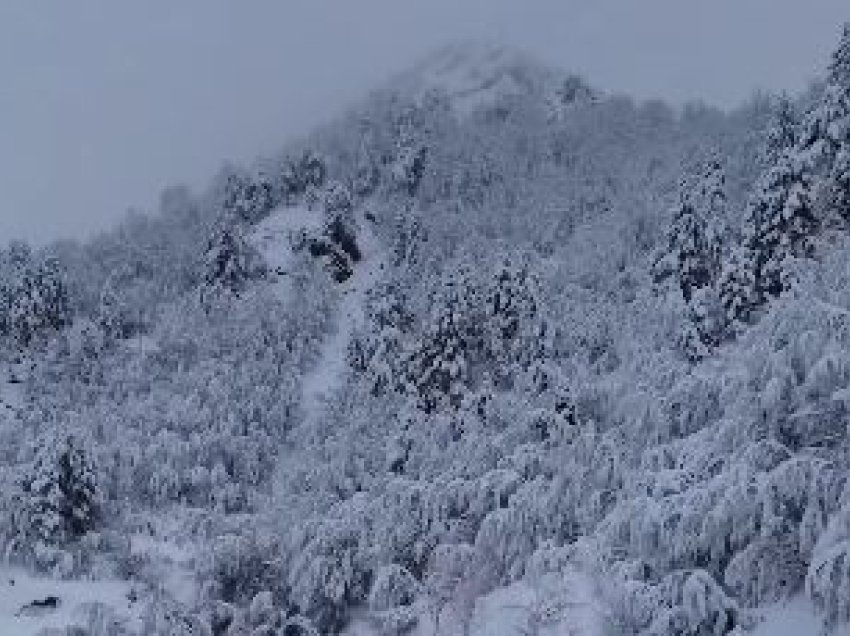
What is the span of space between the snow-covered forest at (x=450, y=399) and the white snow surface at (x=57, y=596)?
0.41 ft

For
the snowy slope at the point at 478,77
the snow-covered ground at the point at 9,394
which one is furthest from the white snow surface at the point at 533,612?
the snowy slope at the point at 478,77

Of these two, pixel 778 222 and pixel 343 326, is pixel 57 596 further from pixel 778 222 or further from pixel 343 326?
pixel 343 326

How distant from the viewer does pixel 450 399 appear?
51.5m

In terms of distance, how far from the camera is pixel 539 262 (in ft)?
223

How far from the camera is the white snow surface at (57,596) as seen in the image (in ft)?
121

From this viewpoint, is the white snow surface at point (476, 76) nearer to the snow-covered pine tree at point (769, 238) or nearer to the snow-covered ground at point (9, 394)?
the snow-covered ground at point (9, 394)

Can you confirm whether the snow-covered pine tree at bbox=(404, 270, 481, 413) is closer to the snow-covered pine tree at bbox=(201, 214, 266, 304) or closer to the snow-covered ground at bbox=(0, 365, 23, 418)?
the snow-covered ground at bbox=(0, 365, 23, 418)

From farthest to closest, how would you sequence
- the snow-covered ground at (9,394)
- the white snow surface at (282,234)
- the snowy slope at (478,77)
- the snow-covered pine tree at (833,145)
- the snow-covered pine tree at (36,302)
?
the snowy slope at (478,77), the white snow surface at (282,234), the snow-covered pine tree at (36,302), the snow-covered ground at (9,394), the snow-covered pine tree at (833,145)

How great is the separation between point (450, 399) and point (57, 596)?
59.7ft

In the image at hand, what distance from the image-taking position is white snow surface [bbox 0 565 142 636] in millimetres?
36812

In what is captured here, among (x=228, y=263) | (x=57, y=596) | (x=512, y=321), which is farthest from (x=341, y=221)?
(x=57, y=596)

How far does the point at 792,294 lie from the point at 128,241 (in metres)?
69.8

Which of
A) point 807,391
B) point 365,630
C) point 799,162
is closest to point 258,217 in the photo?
point 799,162

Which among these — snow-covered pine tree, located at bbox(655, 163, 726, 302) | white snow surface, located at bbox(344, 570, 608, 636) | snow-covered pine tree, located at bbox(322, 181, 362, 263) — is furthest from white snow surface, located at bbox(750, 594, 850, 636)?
snow-covered pine tree, located at bbox(322, 181, 362, 263)
